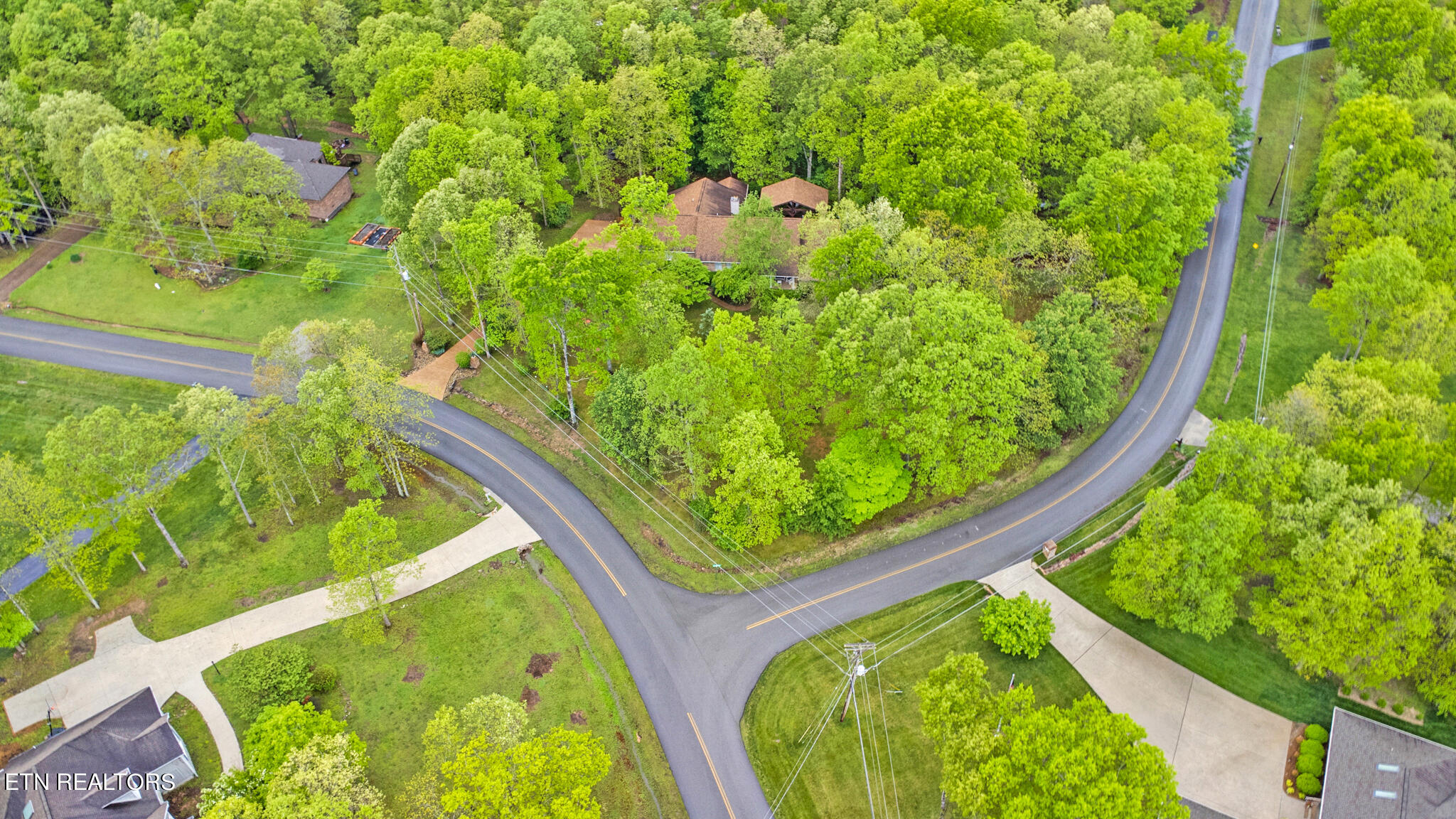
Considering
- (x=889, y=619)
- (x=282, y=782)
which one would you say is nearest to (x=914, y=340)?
(x=889, y=619)

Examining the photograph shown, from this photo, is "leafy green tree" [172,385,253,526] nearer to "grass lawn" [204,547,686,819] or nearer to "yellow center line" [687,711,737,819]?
"grass lawn" [204,547,686,819]

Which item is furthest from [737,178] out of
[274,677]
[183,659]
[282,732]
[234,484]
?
[282,732]

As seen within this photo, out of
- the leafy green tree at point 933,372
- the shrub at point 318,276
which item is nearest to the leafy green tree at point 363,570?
the leafy green tree at point 933,372

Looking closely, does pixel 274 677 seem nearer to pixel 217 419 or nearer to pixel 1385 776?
pixel 217 419

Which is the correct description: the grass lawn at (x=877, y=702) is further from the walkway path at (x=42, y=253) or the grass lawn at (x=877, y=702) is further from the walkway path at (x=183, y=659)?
the walkway path at (x=42, y=253)

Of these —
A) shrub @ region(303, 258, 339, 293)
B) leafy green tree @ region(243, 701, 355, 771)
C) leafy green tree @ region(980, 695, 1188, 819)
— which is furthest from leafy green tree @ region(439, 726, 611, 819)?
shrub @ region(303, 258, 339, 293)

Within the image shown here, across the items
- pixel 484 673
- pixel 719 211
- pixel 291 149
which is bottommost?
pixel 484 673

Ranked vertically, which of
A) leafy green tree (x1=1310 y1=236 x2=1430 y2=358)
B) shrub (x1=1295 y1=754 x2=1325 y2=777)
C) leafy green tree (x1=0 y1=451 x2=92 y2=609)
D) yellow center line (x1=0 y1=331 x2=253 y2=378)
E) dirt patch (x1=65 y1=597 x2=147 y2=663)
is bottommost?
dirt patch (x1=65 y1=597 x2=147 y2=663)
